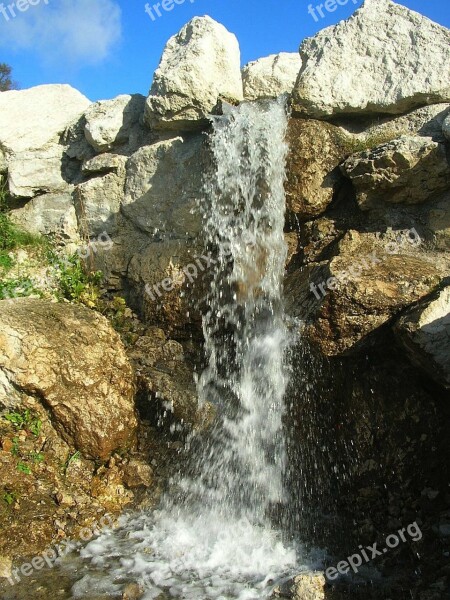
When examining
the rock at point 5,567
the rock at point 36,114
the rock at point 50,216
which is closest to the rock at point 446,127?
the rock at point 50,216

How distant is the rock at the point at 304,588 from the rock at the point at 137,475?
1.75 meters

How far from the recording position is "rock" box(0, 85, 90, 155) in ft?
26.8

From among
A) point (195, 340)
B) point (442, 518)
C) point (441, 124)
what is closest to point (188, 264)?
point (195, 340)

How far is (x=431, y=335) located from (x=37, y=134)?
21.2 feet

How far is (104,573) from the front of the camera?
441cm

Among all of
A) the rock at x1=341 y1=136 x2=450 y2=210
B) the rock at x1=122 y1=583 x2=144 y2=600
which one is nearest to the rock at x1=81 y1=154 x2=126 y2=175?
the rock at x1=341 y1=136 x2=450 y2=210

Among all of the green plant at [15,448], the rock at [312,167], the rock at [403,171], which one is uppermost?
the rock at [312,167]

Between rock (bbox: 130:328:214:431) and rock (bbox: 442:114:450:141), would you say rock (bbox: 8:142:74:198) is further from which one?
rock (bbox: 442:114:450:141)

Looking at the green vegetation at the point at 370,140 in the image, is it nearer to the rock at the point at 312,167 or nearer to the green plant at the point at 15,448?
the rock at the point at 312,167

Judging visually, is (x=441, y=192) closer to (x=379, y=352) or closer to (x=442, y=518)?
(x=379, y=352)

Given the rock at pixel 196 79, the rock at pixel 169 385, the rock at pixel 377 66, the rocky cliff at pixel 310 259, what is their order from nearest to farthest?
the rocky cliff at pixel 310 259
the rock at pixel 169 385
the rock at pixel 377 66
the rock at pixel 196 79

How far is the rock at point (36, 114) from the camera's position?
8.17 m

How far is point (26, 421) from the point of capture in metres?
5.27

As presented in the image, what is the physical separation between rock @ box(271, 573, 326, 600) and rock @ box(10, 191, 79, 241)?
17.0 feet
